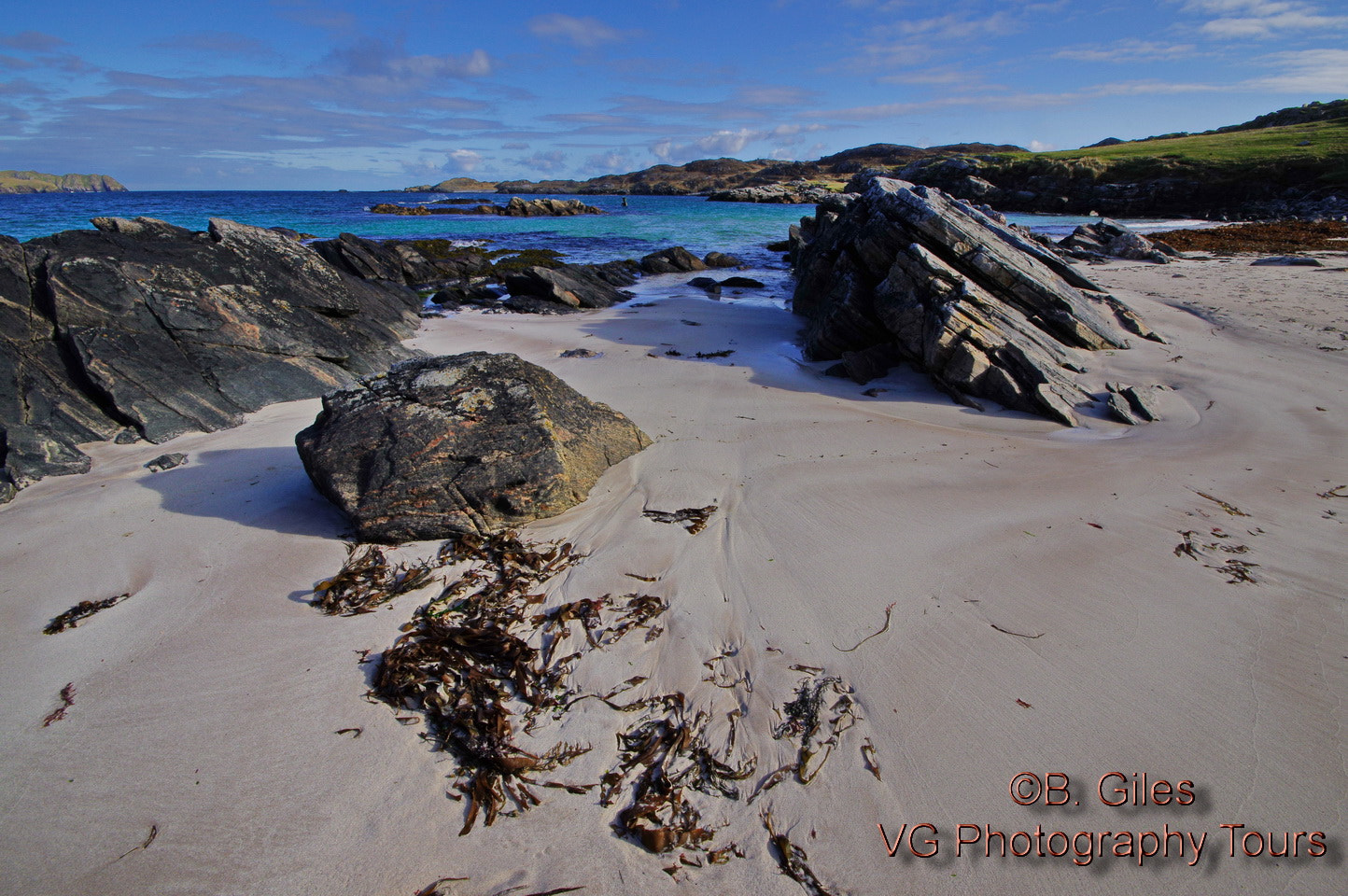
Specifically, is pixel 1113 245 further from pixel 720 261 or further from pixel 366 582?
pixel 366 582

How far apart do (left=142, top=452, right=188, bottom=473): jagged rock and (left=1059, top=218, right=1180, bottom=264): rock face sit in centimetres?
2520

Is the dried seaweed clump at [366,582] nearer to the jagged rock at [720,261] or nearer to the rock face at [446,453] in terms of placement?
the rock face at [446,453]

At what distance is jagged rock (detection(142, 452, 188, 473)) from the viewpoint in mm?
6000

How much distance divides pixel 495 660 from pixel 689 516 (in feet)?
6.94

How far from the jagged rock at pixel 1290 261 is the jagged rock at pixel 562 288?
18.2 metres

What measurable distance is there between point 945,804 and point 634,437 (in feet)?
14.8

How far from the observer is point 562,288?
16703 mm

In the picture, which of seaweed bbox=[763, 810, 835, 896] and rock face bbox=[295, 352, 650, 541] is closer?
seaweed bbox=[763, 810, 835, 896]

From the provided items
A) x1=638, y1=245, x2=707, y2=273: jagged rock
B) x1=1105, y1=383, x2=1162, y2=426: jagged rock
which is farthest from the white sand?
x1=638, y1=245, x2=707, y2=273: jagged rock

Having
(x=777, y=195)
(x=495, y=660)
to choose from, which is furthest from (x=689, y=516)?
(x=777, y=195)

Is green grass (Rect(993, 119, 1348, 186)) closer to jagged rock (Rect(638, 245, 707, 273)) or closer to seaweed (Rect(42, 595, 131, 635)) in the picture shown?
jagged rock (Rect(638, 245, 707, 273))

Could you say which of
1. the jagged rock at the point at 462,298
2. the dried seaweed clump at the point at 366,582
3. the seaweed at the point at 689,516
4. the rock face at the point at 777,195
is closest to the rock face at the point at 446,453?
the dried seaweed clump at the point at 366,582

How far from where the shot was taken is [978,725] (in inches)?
119

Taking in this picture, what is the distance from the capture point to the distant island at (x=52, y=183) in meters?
146
